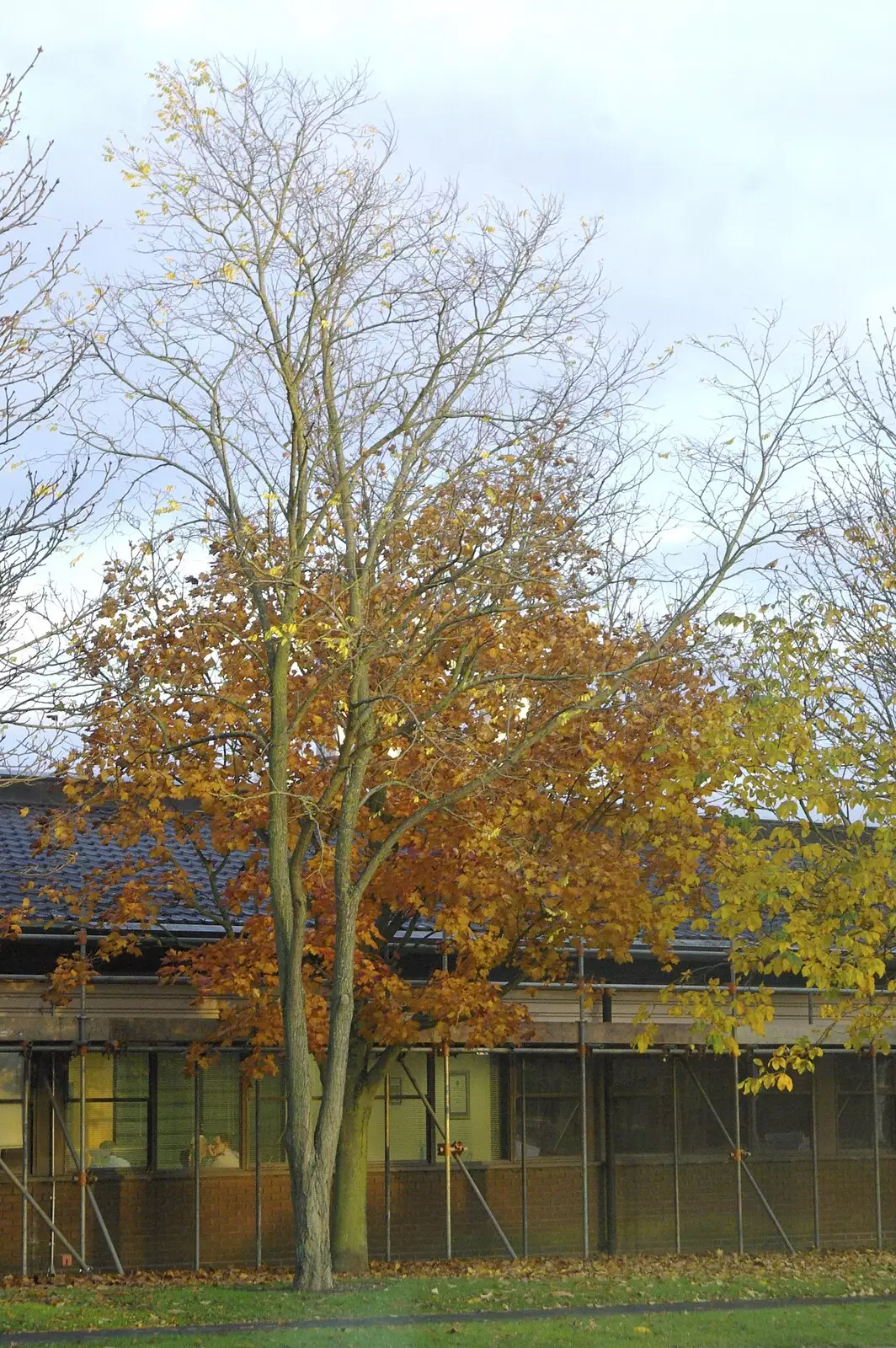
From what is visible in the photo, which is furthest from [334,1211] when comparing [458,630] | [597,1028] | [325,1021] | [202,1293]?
[458,630]

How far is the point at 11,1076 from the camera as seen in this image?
68.5ft

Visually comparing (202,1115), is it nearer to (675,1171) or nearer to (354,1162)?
(354,1162)

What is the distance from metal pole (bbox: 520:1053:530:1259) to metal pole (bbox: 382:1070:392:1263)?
5.56 ft

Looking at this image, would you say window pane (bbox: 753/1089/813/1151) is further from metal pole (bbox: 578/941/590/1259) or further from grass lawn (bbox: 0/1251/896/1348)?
grass lawn (bbox: 0/1251/896/1348)

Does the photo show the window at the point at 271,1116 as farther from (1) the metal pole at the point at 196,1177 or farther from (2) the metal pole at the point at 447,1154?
(2) the metal pole at the point at 447,1154

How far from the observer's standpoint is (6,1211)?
66.7ft

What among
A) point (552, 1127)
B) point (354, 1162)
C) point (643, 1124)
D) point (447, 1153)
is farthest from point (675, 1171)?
point (354, 1162)

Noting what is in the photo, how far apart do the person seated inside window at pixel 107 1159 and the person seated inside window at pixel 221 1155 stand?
1.00m

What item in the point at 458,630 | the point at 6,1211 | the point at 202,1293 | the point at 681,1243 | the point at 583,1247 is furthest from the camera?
the point at 681,1243

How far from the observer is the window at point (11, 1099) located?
20766 mm

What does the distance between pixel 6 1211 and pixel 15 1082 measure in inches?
57.2

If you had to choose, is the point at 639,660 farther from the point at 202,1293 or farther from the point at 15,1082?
the point at 15,1082

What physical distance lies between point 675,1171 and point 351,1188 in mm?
6036

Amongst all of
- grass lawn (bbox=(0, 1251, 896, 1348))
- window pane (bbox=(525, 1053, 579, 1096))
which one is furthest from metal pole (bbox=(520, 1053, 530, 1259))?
grass lawn (bbox=(0, 1251, 896, 1348))
